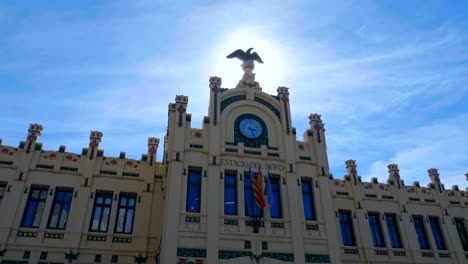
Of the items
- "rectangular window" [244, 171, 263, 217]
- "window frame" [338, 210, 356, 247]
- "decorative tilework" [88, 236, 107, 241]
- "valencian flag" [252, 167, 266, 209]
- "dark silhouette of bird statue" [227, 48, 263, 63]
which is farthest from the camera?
"dark silhouette of bird statue" [227, 48, 263, 63]

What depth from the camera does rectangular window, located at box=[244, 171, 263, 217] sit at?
2387cm

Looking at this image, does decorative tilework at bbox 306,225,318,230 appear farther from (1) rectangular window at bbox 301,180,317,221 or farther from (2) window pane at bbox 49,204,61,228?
(2) window pane at bbox 49,204,61,228

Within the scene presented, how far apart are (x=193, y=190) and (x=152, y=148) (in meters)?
5.86

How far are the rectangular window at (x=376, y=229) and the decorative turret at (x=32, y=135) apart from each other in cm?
2411

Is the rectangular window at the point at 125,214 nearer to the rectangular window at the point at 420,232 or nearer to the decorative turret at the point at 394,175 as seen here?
the decorative turret at the point at 394,175

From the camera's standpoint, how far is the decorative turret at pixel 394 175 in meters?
31.9

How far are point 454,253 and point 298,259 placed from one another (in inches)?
579

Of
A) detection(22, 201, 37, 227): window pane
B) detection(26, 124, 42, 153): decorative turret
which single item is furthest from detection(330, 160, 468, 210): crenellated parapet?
detection(26, 124, 42, 153): decorative turret

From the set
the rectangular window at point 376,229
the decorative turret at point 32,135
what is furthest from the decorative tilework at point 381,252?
the decorative turret at point 32,135

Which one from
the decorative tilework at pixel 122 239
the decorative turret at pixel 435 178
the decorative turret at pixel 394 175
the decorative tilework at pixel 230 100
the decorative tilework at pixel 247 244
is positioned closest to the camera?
the decorative tilework at pixel 247 244

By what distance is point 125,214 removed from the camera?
25797 millimetres

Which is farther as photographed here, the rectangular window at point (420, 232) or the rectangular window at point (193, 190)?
the rectangular window at point (420, 232)

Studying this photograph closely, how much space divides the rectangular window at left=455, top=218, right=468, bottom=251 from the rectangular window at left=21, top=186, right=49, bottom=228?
30.6 m

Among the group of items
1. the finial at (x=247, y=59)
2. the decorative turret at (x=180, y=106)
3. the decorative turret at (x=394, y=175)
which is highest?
the finial at (x=247, y=59)
